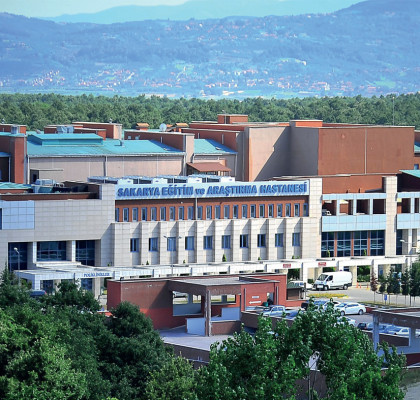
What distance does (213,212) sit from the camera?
365 feet

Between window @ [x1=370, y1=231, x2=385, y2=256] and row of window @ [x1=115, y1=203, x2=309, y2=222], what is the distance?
20.7ft

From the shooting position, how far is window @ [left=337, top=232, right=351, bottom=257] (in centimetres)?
11688

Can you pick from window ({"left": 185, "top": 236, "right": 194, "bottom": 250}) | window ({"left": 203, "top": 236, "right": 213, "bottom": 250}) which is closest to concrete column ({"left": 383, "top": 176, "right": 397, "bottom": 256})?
window ({"left": 203, "top": 236, "right": 213, "bottom": 250})

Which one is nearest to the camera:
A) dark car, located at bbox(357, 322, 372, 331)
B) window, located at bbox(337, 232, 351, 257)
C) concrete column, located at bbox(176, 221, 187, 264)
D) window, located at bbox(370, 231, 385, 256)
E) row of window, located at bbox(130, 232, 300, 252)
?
dark car, located at bbox(357, 322, 372, 331)

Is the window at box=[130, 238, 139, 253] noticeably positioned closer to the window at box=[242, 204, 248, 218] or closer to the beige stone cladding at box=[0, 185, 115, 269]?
the beige stone cladding at box=[0, 185, 115, 269]

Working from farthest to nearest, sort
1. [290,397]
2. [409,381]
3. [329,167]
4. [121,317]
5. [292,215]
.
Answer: [329,167] < [292,215] < [121,317] < [409,381] < [290,397]

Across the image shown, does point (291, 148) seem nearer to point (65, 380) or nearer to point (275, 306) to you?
point (275, 306)

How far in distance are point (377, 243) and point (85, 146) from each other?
26.1m

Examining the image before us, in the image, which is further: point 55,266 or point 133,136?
point 133,136

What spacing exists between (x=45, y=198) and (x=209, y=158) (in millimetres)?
28883

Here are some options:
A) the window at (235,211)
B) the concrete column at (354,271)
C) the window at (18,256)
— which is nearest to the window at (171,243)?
the window at (235,211)

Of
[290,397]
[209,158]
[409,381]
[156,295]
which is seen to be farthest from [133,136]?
[290,397]

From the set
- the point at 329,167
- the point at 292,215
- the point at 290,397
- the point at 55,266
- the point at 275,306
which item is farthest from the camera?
the point at 329,167

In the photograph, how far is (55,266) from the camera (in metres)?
A: 102
